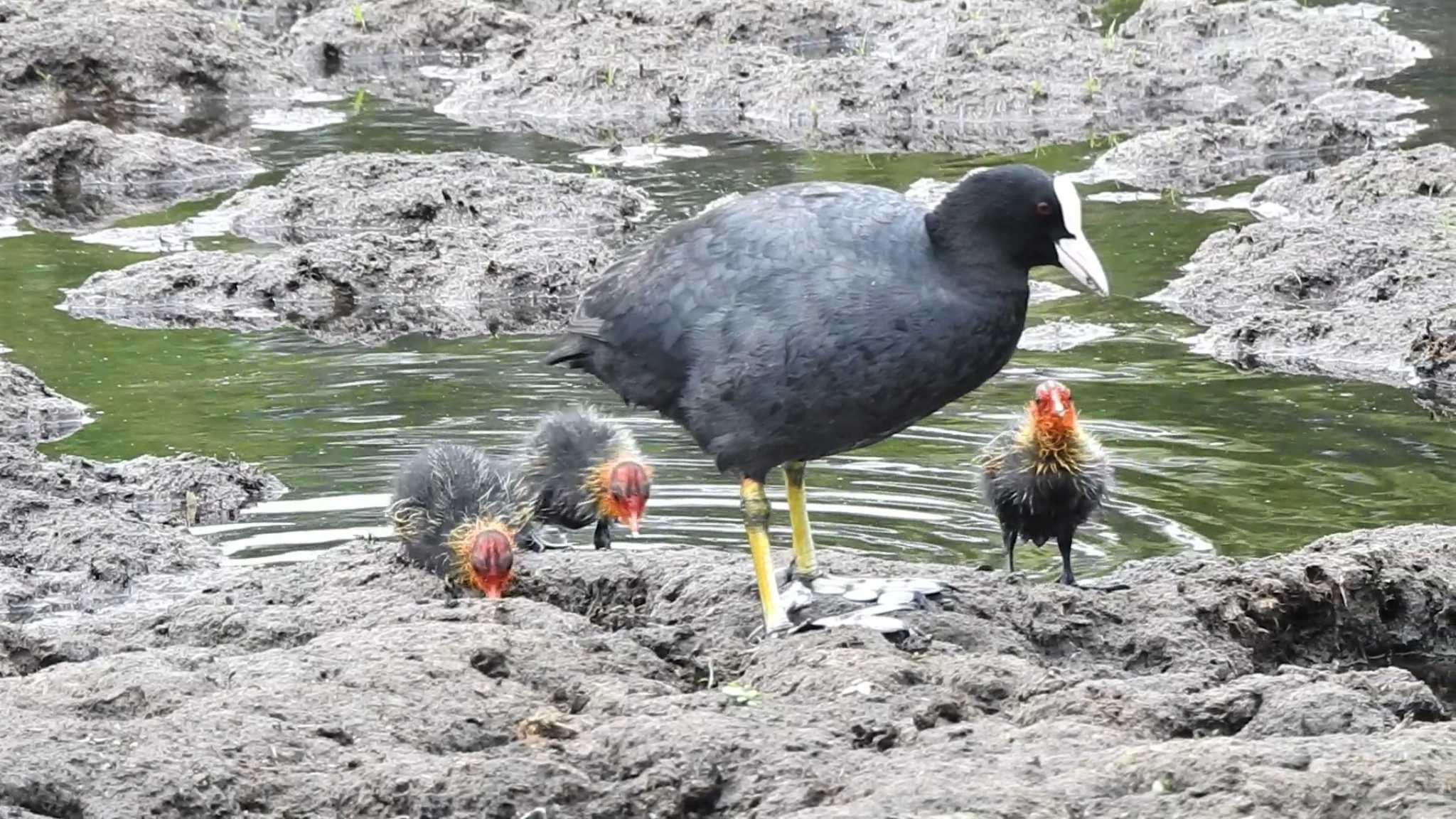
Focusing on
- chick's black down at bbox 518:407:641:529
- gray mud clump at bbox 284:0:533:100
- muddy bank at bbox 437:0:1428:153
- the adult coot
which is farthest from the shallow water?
gray mud clump at bbox 284:0:533:100

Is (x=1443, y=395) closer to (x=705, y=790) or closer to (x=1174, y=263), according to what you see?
(x=1174, y=263)

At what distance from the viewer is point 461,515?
6.84 m

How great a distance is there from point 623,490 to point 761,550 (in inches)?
44.2

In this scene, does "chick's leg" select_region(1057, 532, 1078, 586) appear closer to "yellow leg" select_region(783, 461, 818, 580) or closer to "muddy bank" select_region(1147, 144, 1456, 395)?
"yellow leg" select_region(783, 461, 818, 580)

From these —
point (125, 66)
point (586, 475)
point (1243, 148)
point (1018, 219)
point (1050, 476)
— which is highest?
point (1018, 219)

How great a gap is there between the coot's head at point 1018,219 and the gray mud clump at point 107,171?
9945 millimetres

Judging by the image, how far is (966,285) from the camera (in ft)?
19.9

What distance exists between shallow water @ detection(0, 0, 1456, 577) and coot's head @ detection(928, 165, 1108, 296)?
1.77 m

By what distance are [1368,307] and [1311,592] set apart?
4.76m

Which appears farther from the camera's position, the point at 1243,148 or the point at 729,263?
the point at 1243,148

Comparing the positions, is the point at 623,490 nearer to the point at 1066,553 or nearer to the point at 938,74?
the point at 1066,553

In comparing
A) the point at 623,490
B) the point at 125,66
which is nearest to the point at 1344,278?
the point at 623,490

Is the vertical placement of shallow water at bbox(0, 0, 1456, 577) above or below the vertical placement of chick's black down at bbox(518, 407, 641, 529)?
below

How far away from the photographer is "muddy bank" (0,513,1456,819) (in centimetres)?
437
